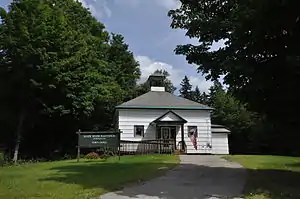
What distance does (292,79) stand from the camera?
38.2 ft

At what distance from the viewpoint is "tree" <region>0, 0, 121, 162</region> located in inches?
1225

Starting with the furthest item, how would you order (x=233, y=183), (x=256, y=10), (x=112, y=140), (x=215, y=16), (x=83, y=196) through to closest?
(x=112, y=140) → (x=215, y=16) → (x=233, y=183) → (x=256, y=10) → (x=83, y=196)

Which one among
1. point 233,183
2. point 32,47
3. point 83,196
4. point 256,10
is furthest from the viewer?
point 32,47

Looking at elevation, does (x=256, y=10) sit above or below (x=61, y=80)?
below

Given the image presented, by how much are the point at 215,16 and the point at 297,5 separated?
383cm

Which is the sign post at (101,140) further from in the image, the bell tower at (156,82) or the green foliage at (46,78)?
the bell tower at (156,82)

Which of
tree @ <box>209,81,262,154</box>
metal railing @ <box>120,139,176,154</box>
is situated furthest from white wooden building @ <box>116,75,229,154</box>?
tree @ <box>209,81,262,154</box>

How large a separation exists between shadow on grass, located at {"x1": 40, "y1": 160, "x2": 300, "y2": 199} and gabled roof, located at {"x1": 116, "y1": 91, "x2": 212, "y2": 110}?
17992mm

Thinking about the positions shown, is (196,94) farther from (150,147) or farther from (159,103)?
(150,147)

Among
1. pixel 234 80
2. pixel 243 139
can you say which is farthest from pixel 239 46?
pixel 243 139

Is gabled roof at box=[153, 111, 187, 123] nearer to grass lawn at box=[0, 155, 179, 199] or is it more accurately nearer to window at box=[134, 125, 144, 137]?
window at box=[134, 125, 144, 137]

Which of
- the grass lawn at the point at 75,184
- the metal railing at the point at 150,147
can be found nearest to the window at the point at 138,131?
the metal railing at the point at 150,147

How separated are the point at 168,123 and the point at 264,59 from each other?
68.0ft

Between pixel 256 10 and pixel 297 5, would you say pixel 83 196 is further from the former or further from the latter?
pixel 297 5
